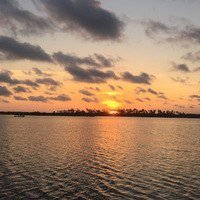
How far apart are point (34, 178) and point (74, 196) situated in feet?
Result: 26.4

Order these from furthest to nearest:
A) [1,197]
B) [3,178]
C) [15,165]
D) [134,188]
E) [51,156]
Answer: [51,156] → [15,165] → [3,178] → [134,188] → [1,197]

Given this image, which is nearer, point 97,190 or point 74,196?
point 74,196

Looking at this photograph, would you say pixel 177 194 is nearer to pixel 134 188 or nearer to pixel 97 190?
pixel 134 188

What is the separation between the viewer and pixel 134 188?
24875mm

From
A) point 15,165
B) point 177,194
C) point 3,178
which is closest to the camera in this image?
point 177,194

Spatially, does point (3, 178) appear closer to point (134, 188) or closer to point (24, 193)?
point (24, 193)

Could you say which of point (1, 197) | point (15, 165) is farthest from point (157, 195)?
point (15, 165)

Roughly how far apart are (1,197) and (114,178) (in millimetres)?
13554

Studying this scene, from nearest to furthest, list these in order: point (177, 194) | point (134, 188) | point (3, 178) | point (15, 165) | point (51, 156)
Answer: point (177, 194), point (134, 188), point (3, 178), point (15, 165), point (51, 156)

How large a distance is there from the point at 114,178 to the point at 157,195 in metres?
7.28

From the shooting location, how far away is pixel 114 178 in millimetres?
28859

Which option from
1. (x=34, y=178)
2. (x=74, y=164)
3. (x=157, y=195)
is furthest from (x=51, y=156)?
(x=157, y=195)

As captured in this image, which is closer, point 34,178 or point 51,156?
point 34,178

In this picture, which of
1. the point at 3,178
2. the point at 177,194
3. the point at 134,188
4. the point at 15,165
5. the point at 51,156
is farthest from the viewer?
the point at 51,156
